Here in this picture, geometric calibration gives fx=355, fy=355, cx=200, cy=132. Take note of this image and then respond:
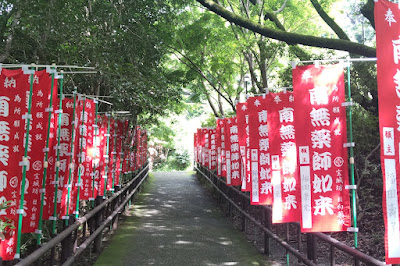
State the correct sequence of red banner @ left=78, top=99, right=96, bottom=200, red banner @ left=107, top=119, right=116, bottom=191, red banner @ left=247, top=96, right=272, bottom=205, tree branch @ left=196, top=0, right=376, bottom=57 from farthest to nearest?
red banner @ left=107, top=119, right=116, bottom=191, tree branch @ left=196, top=0, right=376, bottom=57, red banner @ left=247, top=96, right=272, bottom=205, red banner @ left=78, top=99, right=96, bottom=200

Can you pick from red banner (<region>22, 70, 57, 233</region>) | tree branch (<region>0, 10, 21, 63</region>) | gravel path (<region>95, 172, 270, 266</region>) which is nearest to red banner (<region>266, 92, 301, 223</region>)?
gravel path (<region>95, 172, 270, 266</region>)

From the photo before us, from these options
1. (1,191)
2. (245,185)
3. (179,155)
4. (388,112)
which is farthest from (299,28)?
(179,155)

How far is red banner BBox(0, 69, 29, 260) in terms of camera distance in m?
3.98

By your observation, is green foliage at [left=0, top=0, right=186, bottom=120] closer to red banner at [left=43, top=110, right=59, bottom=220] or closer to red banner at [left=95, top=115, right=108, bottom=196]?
red banner at [left=95, top=115, right=108, bottom=196]

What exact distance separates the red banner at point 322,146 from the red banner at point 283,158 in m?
1.20

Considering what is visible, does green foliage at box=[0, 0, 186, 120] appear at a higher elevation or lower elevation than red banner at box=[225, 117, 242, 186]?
higher

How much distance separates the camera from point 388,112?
130 inches

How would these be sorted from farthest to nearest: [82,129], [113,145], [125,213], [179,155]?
[179,155] → [125,213] → [113,145] → [82,129]

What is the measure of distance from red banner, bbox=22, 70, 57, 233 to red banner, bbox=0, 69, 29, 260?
16.7 inches

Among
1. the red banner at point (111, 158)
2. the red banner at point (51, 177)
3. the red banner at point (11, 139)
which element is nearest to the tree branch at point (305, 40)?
the red banner at point (111, 158)

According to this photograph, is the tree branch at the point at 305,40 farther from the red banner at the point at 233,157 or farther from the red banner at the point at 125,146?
the red banner at the point at 125,146

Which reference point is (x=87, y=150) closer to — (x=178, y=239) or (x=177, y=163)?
(x=178, y=239)

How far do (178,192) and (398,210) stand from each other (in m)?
14.6

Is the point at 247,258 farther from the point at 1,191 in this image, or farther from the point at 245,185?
the point at 1,191
